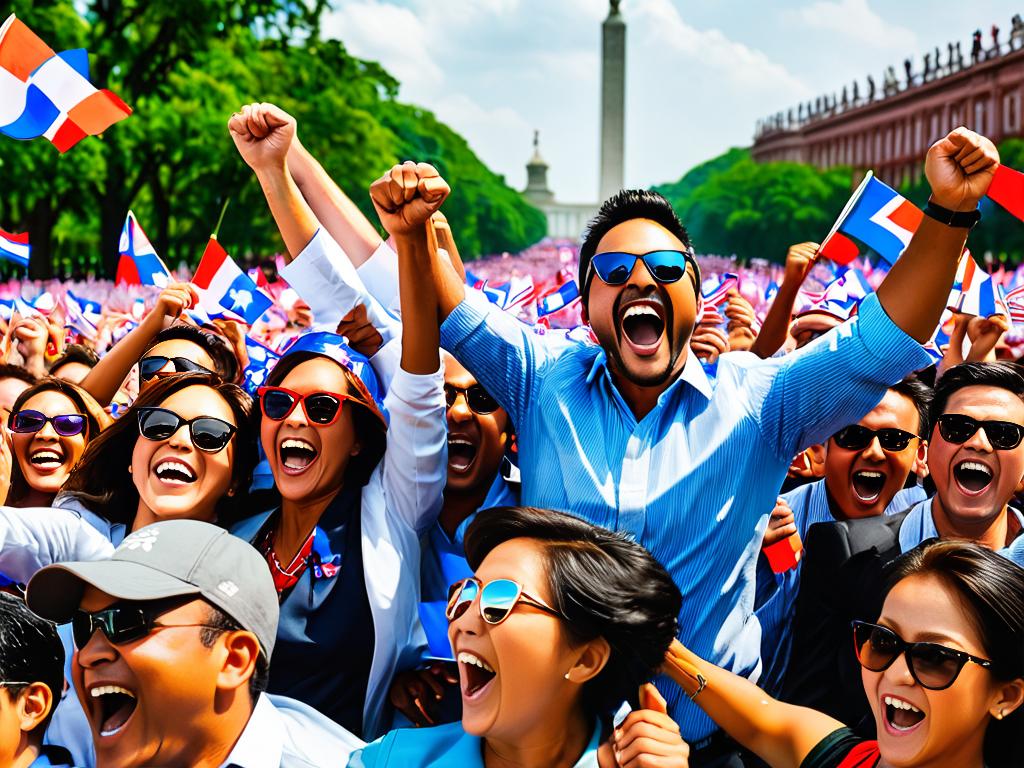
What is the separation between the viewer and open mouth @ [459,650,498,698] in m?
2.61

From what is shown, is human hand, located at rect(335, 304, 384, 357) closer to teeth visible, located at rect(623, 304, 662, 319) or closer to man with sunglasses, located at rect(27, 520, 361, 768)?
Result: teeth visible, located at rect(623, 304, 662, 319)

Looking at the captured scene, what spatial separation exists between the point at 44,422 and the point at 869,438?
110 inches

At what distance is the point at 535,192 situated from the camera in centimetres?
13088

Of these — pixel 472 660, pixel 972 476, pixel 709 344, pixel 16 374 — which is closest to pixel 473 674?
pixel 472 660

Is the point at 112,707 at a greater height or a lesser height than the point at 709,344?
lesser

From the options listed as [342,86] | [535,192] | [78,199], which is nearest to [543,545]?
[78,199]

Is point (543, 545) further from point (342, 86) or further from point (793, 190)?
point (793, 190)

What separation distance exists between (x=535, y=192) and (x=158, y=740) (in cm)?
12994

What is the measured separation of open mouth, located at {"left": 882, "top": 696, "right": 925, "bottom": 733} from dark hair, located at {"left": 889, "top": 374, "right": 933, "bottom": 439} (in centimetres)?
189

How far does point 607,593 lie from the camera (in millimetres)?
2674

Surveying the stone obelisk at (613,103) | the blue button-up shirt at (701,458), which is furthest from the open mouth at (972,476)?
the stone obelisk at (613,103)

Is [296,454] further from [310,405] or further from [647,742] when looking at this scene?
[647,742]

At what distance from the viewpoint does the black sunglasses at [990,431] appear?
145 inches

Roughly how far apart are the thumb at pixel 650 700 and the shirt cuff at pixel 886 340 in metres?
0.88
